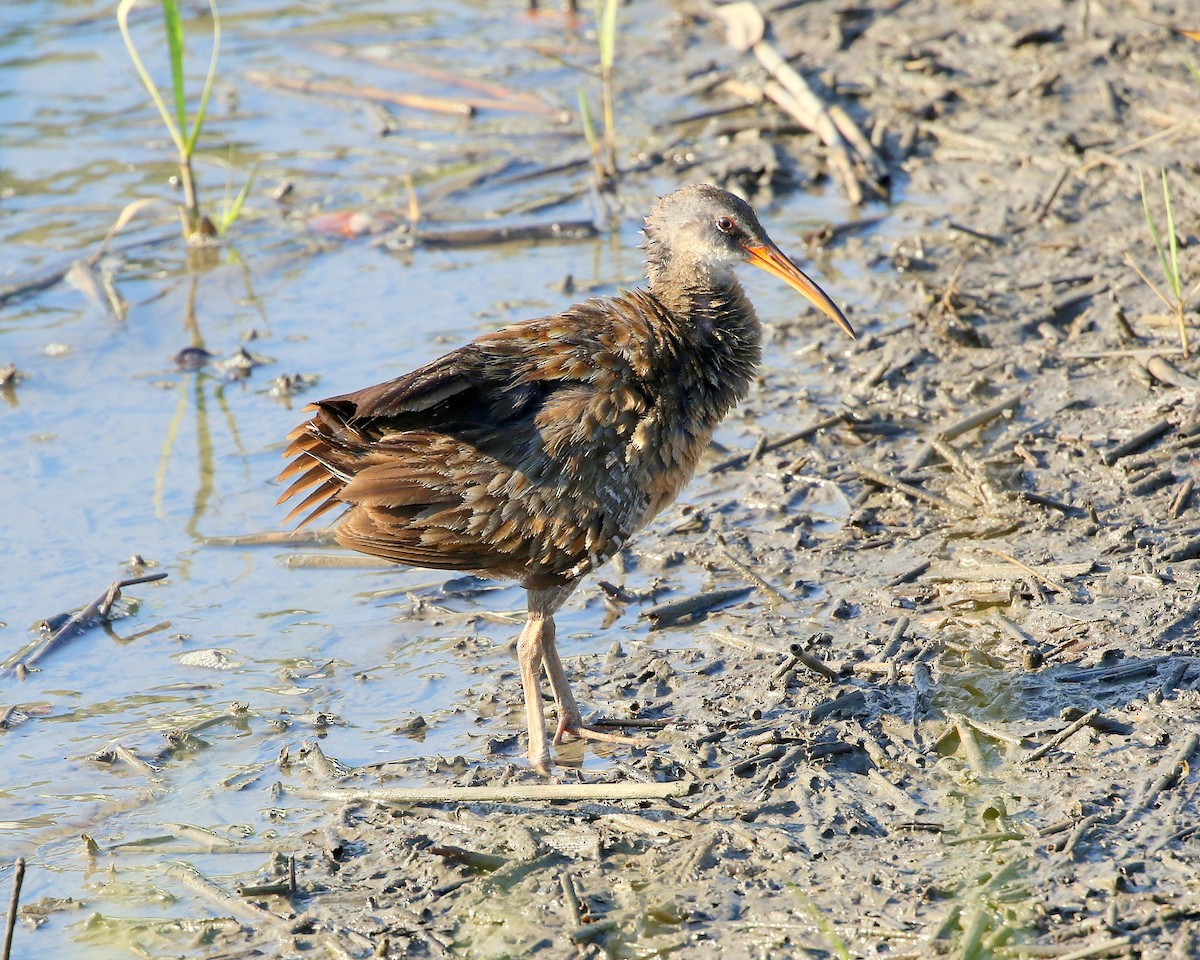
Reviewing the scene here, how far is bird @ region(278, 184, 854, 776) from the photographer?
4.38 m

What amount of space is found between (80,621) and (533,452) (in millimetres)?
2097

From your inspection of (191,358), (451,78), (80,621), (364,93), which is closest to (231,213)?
(191,358)

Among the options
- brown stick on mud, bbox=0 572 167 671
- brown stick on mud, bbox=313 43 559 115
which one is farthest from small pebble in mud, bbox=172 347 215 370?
brown stick on mud, bbox=313 43 559 115

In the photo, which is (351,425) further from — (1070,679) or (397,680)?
(1070,679)

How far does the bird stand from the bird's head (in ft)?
1.03

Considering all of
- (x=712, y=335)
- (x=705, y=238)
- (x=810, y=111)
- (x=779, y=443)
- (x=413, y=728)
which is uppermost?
(x=705, y=238)

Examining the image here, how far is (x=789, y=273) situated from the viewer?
512cm

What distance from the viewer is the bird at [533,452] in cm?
438

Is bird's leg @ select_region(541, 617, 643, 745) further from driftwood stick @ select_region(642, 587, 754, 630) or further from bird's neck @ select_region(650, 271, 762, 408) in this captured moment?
bird's neck @ select_region(650, 271, 762, 408)

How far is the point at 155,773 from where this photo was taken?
15.3 ft

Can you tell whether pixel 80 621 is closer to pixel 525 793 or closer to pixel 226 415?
pixel 226 415

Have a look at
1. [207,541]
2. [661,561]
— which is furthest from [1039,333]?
[207,541]

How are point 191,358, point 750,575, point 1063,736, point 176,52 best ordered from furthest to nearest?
1. point 176,52
2. point 191,358
3. point 750,575
4. point 1063,736

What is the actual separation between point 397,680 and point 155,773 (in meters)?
0.88
